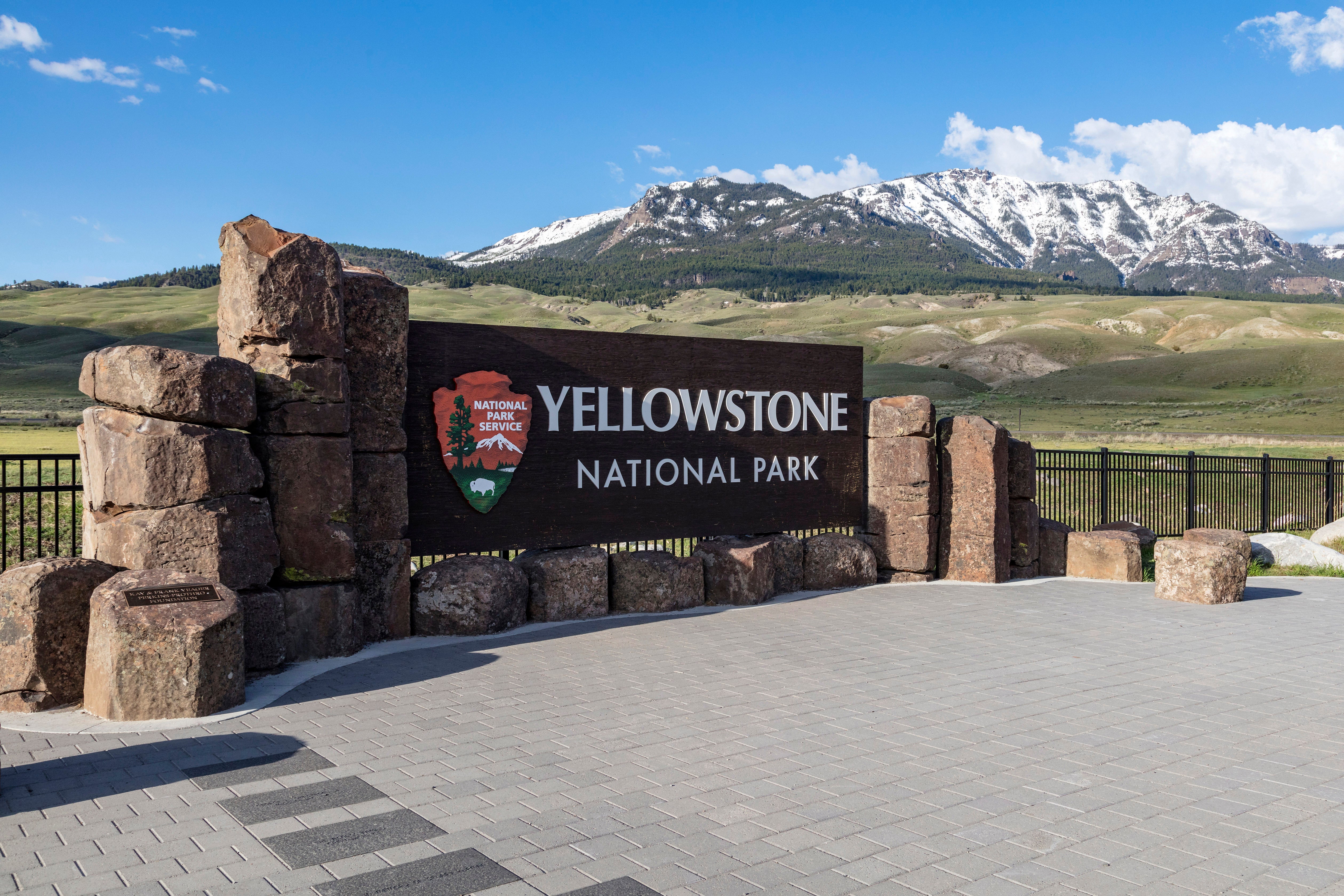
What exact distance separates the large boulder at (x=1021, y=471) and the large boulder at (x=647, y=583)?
16.5ft

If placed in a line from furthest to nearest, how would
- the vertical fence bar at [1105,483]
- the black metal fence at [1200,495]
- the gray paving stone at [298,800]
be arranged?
the black metal fence at [1200,495] → the vertical fence bar at [1105,483] → the gray paving stone at [298,800]

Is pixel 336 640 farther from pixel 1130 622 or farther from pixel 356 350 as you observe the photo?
pixel 1130 622

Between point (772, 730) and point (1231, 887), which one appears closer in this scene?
point (1231, 887)

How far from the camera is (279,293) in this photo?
8.27m

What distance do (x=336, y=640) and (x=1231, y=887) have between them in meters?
6.74

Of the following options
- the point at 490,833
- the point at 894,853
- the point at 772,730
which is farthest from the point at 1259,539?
the point at 490,833

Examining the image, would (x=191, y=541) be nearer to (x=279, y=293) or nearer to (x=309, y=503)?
(x=309, y=503)

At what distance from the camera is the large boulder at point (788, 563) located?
472 inches

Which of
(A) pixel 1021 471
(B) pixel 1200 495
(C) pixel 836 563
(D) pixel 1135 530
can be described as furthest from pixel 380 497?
(B) pixel 1200 495

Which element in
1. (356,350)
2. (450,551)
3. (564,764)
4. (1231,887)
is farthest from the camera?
(450,551)

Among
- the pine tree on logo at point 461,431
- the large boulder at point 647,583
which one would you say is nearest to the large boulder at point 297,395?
the pine tree on logo at point 461,431

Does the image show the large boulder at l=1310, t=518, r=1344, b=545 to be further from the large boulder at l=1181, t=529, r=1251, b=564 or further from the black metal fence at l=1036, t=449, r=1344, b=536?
the large boulder at l=1181, t=529, r=1251, b=564

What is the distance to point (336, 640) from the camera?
8422 millimetres

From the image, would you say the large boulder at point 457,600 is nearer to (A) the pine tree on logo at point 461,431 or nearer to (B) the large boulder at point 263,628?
(A) the pine tree on logo at point 461,431
